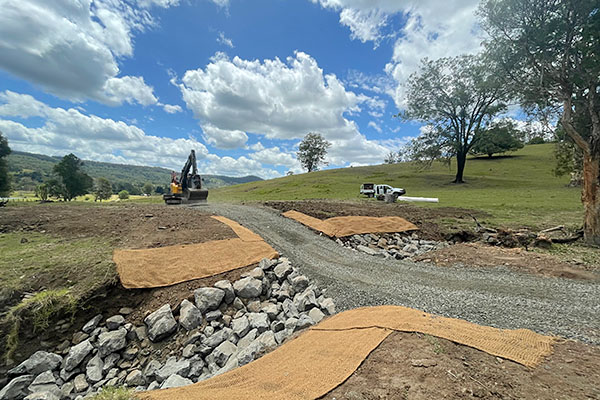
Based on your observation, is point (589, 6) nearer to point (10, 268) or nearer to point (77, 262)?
point (77, 262)

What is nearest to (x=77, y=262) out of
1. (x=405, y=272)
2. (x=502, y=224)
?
(x=405, y=272)

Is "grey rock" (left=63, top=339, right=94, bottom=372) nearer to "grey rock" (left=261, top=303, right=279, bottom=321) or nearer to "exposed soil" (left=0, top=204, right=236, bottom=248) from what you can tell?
"exposed soil" (left=0, top=204, right=236, bottom=248)

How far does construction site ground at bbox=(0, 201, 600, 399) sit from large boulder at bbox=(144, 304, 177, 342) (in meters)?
0.47

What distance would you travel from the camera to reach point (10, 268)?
6.73 metres

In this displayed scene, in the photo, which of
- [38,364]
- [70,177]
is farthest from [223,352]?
[70,177]

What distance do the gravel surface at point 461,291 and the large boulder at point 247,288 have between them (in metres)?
1.70

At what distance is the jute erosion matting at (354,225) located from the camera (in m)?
12.3

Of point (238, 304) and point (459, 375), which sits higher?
point (459, 375)

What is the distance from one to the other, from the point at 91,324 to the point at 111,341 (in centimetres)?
82

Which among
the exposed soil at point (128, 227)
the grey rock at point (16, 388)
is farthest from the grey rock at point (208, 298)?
the exposed soil at point (128, 227)

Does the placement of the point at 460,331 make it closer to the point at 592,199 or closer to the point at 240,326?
the point at 240,326

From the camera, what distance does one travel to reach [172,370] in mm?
4789

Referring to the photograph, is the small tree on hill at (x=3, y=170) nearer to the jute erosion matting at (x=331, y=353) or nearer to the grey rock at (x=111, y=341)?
the grey rock at (x=111, y=341)

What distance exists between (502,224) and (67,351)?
17520 mm
